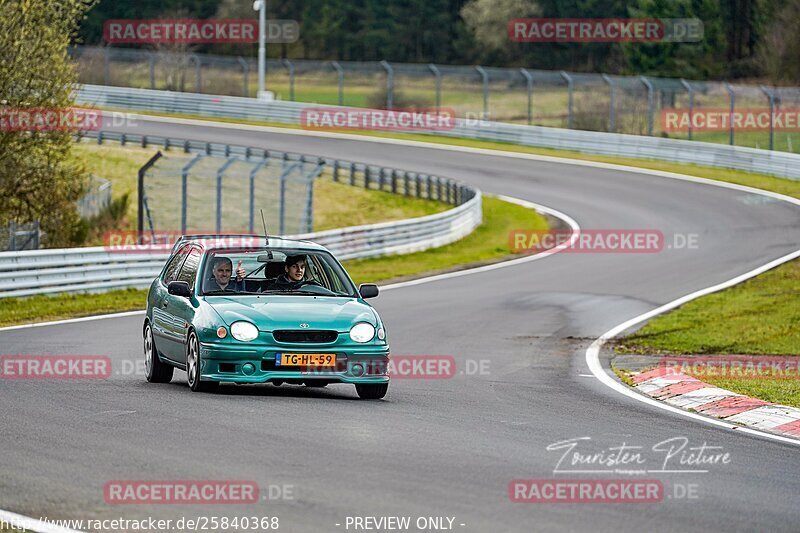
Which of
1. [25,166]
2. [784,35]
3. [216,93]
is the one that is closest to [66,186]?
[25,166]

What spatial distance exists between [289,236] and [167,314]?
14.4m

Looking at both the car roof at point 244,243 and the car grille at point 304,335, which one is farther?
the car roof at point 244,243

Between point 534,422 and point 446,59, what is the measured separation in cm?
9337

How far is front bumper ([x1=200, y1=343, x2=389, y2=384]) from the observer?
11203 mm

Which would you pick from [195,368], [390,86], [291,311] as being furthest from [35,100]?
[390,86]

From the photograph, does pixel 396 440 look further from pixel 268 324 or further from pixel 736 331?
pixel 736 331

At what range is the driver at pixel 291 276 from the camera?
40.5 ft

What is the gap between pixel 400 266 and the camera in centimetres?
2925

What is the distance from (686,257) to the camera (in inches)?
1188

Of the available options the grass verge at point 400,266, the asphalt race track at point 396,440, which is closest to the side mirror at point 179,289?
the asphalt race track at point 396,440

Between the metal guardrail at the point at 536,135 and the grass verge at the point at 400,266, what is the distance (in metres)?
10.5

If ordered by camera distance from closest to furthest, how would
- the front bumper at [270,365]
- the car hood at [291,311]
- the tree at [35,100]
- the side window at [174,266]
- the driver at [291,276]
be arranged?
the front bumper at [270,365] → the car hood at [291,311] → the driver at [291,276] → the side window at [174,266] → the tree at [35,100]

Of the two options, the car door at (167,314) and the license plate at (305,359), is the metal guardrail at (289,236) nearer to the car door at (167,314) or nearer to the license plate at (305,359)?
the car door at (167,314)

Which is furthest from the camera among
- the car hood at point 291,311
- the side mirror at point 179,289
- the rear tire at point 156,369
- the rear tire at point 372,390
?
the rear tire at point 156,369
